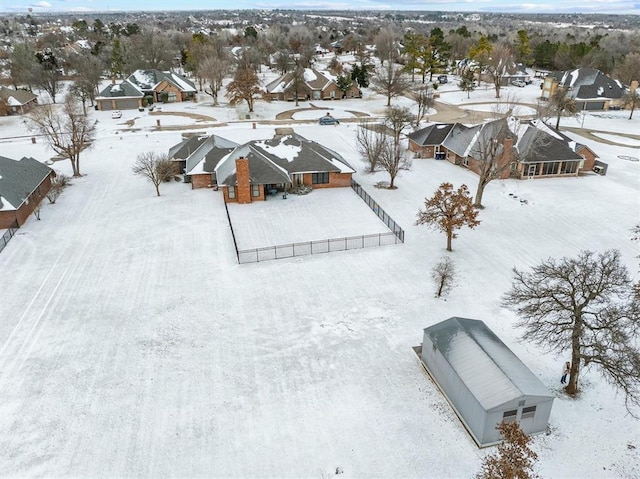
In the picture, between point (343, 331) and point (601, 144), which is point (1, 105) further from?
point (601, 144)

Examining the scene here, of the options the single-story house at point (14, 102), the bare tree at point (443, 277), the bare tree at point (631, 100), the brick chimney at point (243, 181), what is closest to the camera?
the bare tree at point (443, 277)

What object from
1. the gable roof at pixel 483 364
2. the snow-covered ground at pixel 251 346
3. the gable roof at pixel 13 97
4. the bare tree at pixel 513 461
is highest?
the gable roof at pixel 13 97

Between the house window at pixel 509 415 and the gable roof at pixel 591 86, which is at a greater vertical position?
the gable roof at pixel 591 86

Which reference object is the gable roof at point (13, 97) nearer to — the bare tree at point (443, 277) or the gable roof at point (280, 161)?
the gable roof at point (280, 161)

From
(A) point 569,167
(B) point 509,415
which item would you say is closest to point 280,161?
(A) point 569,167

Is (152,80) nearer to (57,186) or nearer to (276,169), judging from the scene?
(57,186)

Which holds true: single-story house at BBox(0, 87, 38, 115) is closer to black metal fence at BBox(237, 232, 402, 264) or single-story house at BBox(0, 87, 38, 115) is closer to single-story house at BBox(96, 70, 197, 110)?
single-story house at BBox(96, 70, 197, 110)

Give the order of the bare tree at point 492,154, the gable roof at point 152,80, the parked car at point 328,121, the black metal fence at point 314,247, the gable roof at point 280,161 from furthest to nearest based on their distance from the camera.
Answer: the gable roof at point 152,80, the parked car at point 328,121, the gable roof at point 280,161, the bare tree at point 492,154, the black metal fence at point 314,247

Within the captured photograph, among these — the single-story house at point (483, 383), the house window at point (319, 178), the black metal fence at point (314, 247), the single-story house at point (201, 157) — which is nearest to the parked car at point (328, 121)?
the single-story house at point (201, 157)
